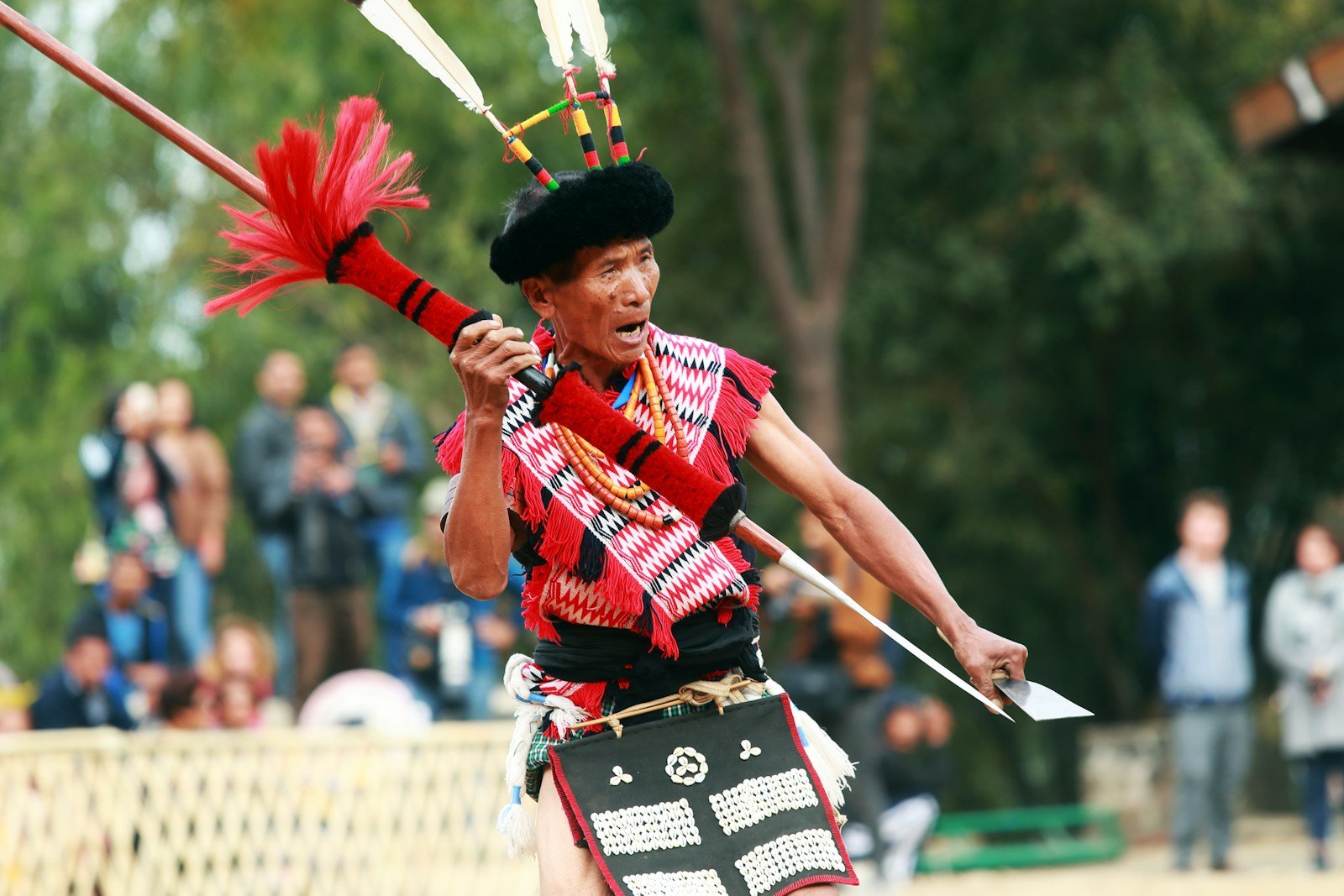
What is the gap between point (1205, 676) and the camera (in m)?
9.65

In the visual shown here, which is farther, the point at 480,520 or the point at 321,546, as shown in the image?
the point at 321,546

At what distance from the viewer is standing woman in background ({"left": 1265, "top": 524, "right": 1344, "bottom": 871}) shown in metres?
9.65

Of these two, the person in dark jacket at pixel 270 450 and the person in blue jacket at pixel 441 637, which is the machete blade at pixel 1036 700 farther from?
the person in dark jacket at pixel 270 450

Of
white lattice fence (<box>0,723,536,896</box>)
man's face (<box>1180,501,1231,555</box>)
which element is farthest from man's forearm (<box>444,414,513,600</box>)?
man's face (<box>1180,501,1231,555</box>)

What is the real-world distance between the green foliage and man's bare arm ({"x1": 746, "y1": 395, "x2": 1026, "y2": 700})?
11.6m

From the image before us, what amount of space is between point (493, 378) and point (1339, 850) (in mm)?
8549

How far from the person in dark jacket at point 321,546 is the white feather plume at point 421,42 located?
5.67 metres

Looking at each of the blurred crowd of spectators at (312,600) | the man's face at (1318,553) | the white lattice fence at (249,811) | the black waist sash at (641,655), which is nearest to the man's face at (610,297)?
the black waist sash at (641,655)

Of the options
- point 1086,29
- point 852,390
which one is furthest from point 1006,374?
point 1086,29

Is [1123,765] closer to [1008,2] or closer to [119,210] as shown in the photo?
[1008,2]

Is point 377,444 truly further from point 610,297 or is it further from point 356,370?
point 610,297

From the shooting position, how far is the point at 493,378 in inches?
141

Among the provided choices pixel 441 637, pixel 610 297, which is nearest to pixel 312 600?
pixel 441 637

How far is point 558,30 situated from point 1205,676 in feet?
22.0
